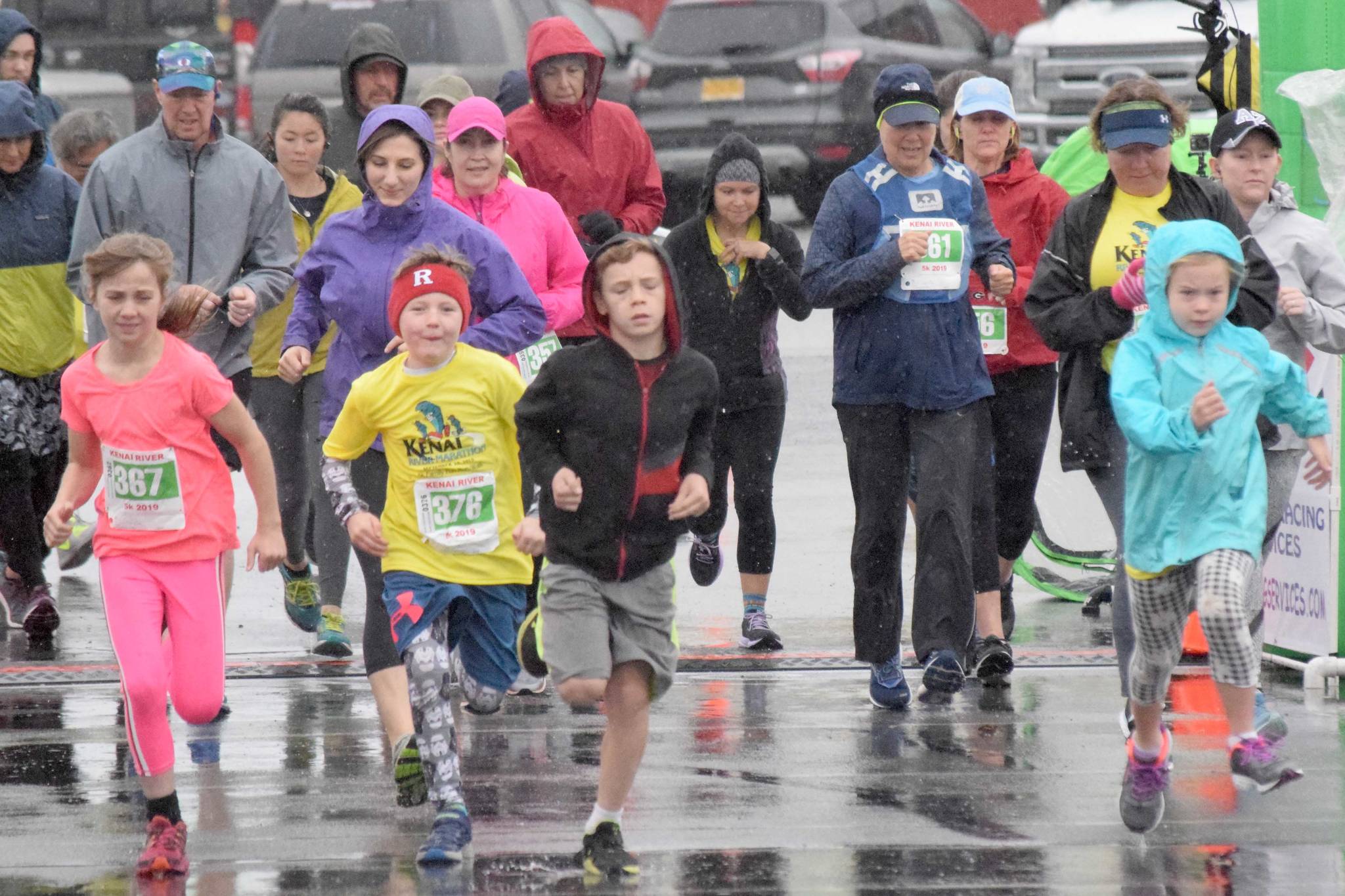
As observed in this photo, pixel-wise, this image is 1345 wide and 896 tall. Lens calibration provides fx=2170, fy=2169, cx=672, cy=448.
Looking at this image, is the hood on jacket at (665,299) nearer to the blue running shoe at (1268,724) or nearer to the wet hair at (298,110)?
the blue running shoe at (1268,724)

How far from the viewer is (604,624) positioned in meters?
5.71

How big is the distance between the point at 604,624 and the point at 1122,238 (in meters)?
2.44

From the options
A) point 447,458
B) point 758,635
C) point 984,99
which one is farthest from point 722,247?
point 447,458

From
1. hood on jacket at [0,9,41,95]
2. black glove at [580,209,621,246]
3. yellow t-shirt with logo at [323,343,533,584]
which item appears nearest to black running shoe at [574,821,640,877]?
yellow t-shirt with logo at [323,343,533,584]

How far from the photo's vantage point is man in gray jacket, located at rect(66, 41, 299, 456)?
316 inches

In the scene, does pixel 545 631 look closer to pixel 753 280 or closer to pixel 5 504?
pixel 753 280

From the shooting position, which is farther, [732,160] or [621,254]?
[732,160]

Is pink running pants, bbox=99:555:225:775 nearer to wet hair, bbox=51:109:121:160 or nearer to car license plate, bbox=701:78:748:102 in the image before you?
wet hair, bbox=51:109:121:160

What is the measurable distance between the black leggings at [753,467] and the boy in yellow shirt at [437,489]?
2565mm

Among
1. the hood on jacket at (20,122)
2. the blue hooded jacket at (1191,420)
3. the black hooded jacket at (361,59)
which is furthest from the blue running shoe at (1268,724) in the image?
the hood on jacket at (20,122)

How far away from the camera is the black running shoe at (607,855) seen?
5.64m

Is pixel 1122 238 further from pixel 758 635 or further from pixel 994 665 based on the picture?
pixel 758 635

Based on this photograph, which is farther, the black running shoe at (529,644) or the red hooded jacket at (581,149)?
the red hooded jacket at (581,149)

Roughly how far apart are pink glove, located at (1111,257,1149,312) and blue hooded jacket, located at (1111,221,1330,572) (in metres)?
0.62
